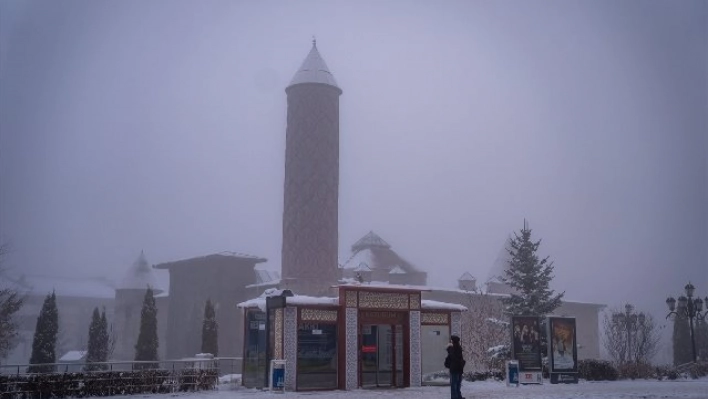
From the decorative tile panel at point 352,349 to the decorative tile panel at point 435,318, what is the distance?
2.62 meters

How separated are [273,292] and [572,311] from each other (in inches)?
1642

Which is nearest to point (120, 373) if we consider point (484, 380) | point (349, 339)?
point (349, 339)

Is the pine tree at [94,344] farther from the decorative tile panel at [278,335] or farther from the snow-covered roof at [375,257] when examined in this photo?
the snow-covered roof at [375,257]

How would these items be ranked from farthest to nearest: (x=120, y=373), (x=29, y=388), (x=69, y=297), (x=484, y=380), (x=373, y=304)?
(x=69, y=297) < (x=484, y=380) < (x=373, y=304) < (x=120, y=373) < (x=29, y=388)

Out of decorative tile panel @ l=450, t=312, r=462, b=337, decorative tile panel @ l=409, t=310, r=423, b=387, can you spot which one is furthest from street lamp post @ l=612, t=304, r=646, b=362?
decorative tile panel @ l=409, t=310, r=423, b=387

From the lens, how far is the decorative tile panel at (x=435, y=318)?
67.9 feet

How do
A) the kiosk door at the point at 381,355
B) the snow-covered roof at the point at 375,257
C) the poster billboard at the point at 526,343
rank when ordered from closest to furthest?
the kiosk door at the point at 381,355, the poster billboard at the point at 526,343, the snow-covered roof at the point at 375,257

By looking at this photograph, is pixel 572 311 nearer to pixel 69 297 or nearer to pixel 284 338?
pixel 284 338

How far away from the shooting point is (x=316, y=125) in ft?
139

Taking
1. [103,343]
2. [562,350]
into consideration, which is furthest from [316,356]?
[103,343]

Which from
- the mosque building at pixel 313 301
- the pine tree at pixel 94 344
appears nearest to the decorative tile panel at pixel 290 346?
the mosque building at pixel 313 301

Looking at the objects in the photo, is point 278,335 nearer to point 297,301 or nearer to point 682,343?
point 297,301

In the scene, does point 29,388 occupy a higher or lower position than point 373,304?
lower

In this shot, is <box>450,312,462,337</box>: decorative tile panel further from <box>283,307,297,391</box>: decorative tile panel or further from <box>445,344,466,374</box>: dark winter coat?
<box>445,344,466,374</box>: dark winter coat
